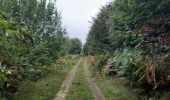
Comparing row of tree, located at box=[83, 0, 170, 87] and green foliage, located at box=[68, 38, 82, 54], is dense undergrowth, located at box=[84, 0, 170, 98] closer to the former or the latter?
row of tree, located at box=[83, 0, 170, 87]

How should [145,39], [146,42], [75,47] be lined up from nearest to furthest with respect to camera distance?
[146,42] < [145,39] < [75,47]

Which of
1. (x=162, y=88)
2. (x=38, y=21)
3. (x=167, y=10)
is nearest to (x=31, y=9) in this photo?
(x=38, y=21)

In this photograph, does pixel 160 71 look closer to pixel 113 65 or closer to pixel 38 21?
pixel 113 65

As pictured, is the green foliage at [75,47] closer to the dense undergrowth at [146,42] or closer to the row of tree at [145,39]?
the row of tree at [145,39]

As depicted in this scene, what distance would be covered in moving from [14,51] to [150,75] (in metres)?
6.52

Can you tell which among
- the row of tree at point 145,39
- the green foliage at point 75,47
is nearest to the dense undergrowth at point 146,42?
the row of tree at point 145,39

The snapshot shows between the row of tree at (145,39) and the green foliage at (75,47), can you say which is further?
the green foliage at (75,47)

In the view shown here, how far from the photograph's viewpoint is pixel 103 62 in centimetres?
2947

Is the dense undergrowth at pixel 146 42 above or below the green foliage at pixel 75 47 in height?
below

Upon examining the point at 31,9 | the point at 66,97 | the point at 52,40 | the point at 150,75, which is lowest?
the point at 66,97

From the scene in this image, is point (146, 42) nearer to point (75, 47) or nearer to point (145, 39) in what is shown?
point (145, 39)

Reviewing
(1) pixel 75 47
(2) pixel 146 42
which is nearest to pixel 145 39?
(2) pixel 146 42

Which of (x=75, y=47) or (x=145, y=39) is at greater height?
(x=75, y=47)

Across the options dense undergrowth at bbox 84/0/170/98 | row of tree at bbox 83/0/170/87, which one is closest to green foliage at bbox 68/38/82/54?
row of tree at bbox 83/0/170/87
